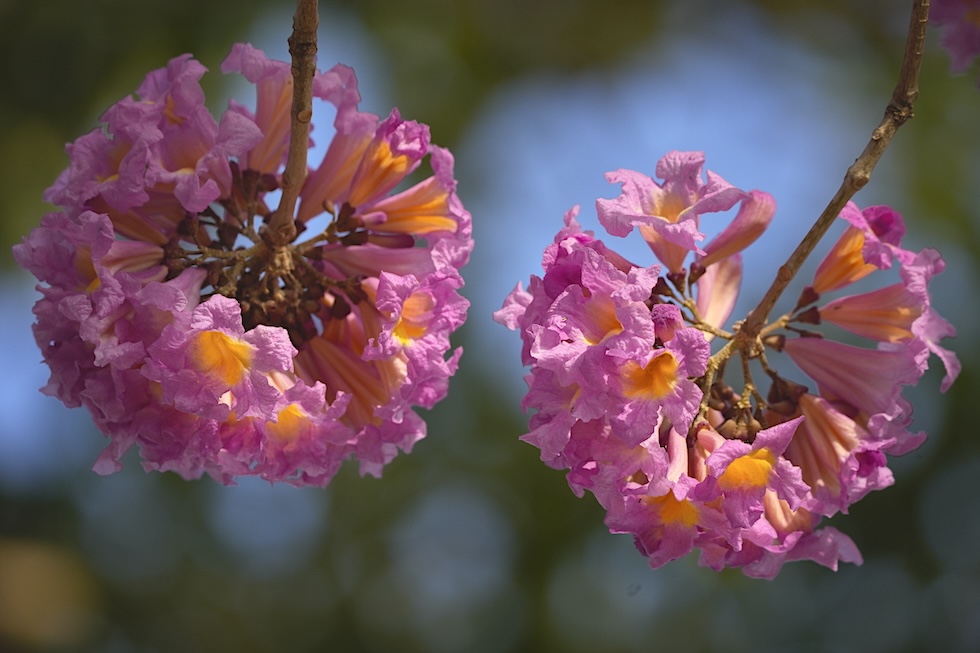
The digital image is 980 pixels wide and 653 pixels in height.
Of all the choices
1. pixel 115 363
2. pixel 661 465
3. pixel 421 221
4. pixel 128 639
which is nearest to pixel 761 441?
pixel 661 465

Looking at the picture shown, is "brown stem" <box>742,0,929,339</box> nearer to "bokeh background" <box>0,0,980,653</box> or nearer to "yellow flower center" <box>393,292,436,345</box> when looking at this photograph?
"yellow flower center" <box>393,292,436,345</box>

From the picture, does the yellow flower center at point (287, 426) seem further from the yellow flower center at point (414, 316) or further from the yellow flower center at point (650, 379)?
the yellow flower center at point (650, 379)

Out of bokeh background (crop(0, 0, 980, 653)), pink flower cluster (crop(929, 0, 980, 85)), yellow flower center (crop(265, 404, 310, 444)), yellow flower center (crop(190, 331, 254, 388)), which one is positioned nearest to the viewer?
yellow flower center (crop(190, 331, 254, 388))

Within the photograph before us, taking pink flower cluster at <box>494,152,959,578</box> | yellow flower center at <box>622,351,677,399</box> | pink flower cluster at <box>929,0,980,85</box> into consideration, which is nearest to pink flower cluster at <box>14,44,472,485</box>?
pink flower cluster at <box>494,152,959,578</box>

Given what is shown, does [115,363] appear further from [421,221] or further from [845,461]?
[845,461]

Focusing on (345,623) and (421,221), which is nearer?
(421,221)

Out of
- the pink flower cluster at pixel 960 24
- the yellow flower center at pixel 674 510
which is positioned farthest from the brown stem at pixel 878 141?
the pink flower cluster at pixel 960 24
